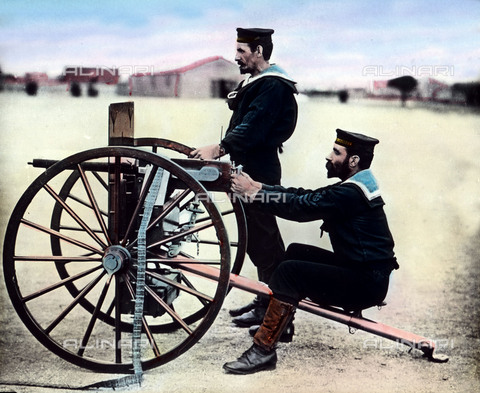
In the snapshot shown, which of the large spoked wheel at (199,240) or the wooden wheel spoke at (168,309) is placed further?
the large spoked wheel at (199,240)

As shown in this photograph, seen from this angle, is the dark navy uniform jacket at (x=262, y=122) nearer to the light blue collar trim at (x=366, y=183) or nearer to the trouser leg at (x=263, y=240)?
the trouser leg at (x=263, y=240)

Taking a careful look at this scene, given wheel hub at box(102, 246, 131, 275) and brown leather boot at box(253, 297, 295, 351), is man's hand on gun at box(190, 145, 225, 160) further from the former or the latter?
brown leather boot at box(253, 297, 295, 351)

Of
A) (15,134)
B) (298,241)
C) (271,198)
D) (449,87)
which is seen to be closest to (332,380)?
(298,241)

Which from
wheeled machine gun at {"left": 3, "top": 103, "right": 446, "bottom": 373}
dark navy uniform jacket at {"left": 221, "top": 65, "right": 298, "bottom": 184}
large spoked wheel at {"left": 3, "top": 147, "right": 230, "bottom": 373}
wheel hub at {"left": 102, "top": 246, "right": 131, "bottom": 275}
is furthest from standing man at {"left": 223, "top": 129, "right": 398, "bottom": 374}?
wheel hub at {"left": 102, "top": 246, "right": 131, "bottom": 275}

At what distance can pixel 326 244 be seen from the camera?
15.1ft

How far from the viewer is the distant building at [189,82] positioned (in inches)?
172

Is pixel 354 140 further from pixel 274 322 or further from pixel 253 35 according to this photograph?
pixel 274 322

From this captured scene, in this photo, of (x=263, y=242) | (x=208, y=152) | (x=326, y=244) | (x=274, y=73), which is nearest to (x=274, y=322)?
(x=263, y=242)

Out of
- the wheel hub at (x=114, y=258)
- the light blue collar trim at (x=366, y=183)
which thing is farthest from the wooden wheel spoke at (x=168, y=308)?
the light blue collar trim at (x=366, y=183)

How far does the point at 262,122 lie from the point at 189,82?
0.72m

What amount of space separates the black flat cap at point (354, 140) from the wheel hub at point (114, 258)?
1.55m

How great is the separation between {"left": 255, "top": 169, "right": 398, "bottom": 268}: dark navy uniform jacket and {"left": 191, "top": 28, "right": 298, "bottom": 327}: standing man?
1.18ft

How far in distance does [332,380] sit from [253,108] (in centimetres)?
189

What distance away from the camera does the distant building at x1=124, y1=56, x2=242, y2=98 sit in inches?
172
